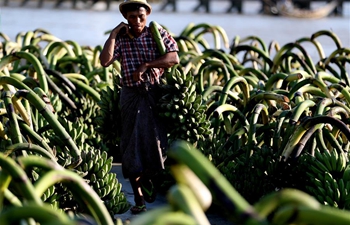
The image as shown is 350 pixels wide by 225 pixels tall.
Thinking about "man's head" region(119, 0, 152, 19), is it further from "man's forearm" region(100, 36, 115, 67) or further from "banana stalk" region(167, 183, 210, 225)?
"banana stalk" region(167, 183, 210, 225)

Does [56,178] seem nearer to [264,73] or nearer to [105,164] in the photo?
[105,164]

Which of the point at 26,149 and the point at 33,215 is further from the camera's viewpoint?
the point at 26,149

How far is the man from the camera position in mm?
5828

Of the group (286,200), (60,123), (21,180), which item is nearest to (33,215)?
(21,180)

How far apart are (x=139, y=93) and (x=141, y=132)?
0.77 ft

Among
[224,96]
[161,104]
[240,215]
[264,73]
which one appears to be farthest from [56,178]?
[264,73]

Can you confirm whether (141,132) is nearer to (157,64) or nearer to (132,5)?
(157,64)

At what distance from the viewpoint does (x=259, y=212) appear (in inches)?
106

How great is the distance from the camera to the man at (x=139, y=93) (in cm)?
583

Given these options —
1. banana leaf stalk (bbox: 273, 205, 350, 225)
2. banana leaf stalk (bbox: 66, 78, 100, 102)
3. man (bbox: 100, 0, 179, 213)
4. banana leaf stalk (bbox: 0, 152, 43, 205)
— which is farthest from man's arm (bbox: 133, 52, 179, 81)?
banana leaf stalk (bbox: 273, 205, 350, 225)

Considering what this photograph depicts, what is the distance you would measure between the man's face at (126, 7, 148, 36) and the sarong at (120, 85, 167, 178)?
0.35 metres

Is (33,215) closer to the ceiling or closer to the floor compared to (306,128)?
closer to the ceiling

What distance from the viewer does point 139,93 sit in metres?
5.86

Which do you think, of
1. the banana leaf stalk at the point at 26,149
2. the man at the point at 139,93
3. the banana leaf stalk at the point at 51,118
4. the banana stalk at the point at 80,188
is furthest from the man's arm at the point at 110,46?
the banana stalk at the point at 80,188
